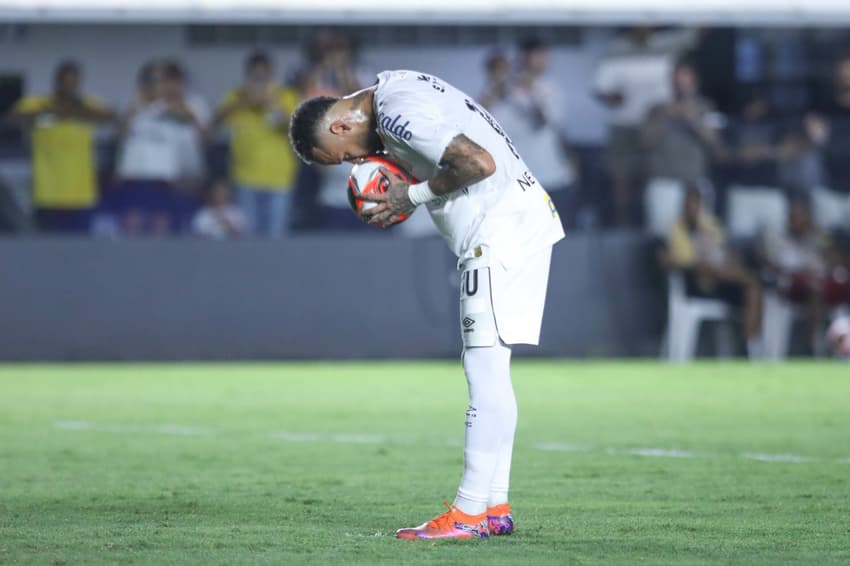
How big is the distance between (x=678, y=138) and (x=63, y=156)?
707cm

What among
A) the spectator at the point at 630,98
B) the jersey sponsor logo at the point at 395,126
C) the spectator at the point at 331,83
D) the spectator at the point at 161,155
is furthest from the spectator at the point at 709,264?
the jersey sponsor logo at the point at 395,126

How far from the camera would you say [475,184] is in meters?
6.41

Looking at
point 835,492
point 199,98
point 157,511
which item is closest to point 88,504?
point 157,511

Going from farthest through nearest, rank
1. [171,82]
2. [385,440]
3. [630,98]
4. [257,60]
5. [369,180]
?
1. [630,98]
2. [257,60]
3. [171,82]
4. [385,440]
5. [369,180]

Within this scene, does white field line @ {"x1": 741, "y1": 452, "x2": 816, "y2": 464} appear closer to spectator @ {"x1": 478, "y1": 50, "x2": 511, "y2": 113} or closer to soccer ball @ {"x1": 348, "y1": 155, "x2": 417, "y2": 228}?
soccer ball @ {"x1": 348, "y1": 155, "x2": 417, "y2": 228}

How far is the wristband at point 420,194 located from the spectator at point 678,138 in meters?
12.4

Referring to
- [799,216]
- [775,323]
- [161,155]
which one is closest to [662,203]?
[799,216]

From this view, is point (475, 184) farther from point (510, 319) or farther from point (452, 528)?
point (452, 528)

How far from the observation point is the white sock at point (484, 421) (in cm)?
618

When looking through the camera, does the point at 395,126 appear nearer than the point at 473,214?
Yes

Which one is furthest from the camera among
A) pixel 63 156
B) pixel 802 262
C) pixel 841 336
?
pixel 802 262

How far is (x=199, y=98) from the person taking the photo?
18031 mm

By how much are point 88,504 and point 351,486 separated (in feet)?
4.49

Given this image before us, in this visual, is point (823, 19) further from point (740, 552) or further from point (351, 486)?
point (740, 552)
